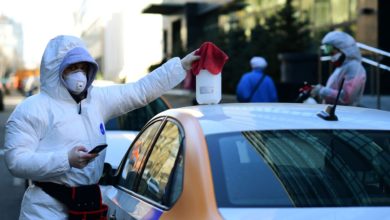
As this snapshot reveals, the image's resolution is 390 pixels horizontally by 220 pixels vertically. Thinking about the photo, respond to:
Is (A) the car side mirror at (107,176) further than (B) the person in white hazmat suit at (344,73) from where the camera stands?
No

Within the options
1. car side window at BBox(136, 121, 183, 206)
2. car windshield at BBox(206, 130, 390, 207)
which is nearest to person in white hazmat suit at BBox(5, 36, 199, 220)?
car side window at BBox(136, 121, 183, 206)

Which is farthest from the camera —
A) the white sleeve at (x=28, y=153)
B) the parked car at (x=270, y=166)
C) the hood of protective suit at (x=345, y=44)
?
the hood of protective suit at (x=345, y=44)

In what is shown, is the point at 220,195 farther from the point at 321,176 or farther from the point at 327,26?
the point at 327,26

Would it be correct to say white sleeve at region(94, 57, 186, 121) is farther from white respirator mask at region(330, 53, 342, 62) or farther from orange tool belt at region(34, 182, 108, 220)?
white respirator mask at region(330, 53, 342, 62)

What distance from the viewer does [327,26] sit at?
954 inches

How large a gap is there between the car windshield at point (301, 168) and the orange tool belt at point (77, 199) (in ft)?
3.08

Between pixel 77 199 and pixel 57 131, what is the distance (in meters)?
0.39

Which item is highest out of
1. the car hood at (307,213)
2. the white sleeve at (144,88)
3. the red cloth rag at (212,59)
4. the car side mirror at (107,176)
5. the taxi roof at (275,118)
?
the red cloth rag at (212,59)

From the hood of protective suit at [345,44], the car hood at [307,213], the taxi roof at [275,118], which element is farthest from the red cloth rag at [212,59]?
the hood of protective suit at [345,44]

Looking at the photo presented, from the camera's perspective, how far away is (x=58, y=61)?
13.1 feet

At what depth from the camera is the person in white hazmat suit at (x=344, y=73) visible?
7.64 m

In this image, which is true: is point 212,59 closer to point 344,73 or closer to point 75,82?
point 75,82

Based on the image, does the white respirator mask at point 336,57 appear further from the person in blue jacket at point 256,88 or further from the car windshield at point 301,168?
the car windshield at point 301,168

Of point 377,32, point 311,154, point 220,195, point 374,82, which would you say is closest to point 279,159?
point 311,154
